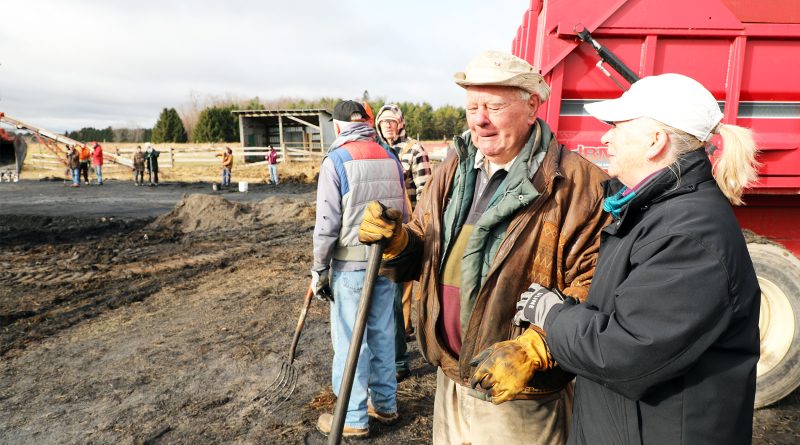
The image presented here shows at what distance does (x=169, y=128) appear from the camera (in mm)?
45500

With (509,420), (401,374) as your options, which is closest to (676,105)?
(509,420)

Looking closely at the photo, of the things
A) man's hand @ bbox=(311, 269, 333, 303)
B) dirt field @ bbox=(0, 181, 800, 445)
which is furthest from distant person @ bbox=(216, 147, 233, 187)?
man's hand @ bbox=(311, 269, 333, 303)

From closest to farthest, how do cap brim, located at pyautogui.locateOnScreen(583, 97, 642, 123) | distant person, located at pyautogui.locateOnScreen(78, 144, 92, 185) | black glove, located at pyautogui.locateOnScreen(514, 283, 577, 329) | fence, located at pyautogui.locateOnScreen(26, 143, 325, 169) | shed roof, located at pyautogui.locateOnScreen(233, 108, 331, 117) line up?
cap brim, located at pyautogui.locateOnScreen(583, 97, 642, 123) < black glove, located at pyautogui.locateOnScreen(514, 283, 577, 329) < distant person, located at pyautogui.locateOnScreen(78, 144, 92, 185) < shed roof, located at pyautogui.locateOnScreen(233, 108, 331, 117) < fence, located at pyautogui.locateOnScreen(26, 143, 325, 169)

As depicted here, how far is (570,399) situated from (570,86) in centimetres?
243

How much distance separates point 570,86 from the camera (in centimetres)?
362

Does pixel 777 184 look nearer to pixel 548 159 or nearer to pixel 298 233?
pixel 548 159

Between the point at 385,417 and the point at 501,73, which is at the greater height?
the point at 501,73

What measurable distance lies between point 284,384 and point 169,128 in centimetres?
4751

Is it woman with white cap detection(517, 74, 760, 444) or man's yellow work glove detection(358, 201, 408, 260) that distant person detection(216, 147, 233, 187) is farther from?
woman with white cap detection(517, 74, 760, 444)

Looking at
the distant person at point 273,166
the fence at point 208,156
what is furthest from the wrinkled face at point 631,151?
the fence at point 208,156

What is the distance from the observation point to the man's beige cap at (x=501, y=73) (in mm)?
1831

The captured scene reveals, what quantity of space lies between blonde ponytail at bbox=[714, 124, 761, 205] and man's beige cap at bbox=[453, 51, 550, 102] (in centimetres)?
67

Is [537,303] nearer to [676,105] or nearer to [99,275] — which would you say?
[676,105]

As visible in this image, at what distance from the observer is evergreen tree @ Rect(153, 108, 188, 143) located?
45125 mm
